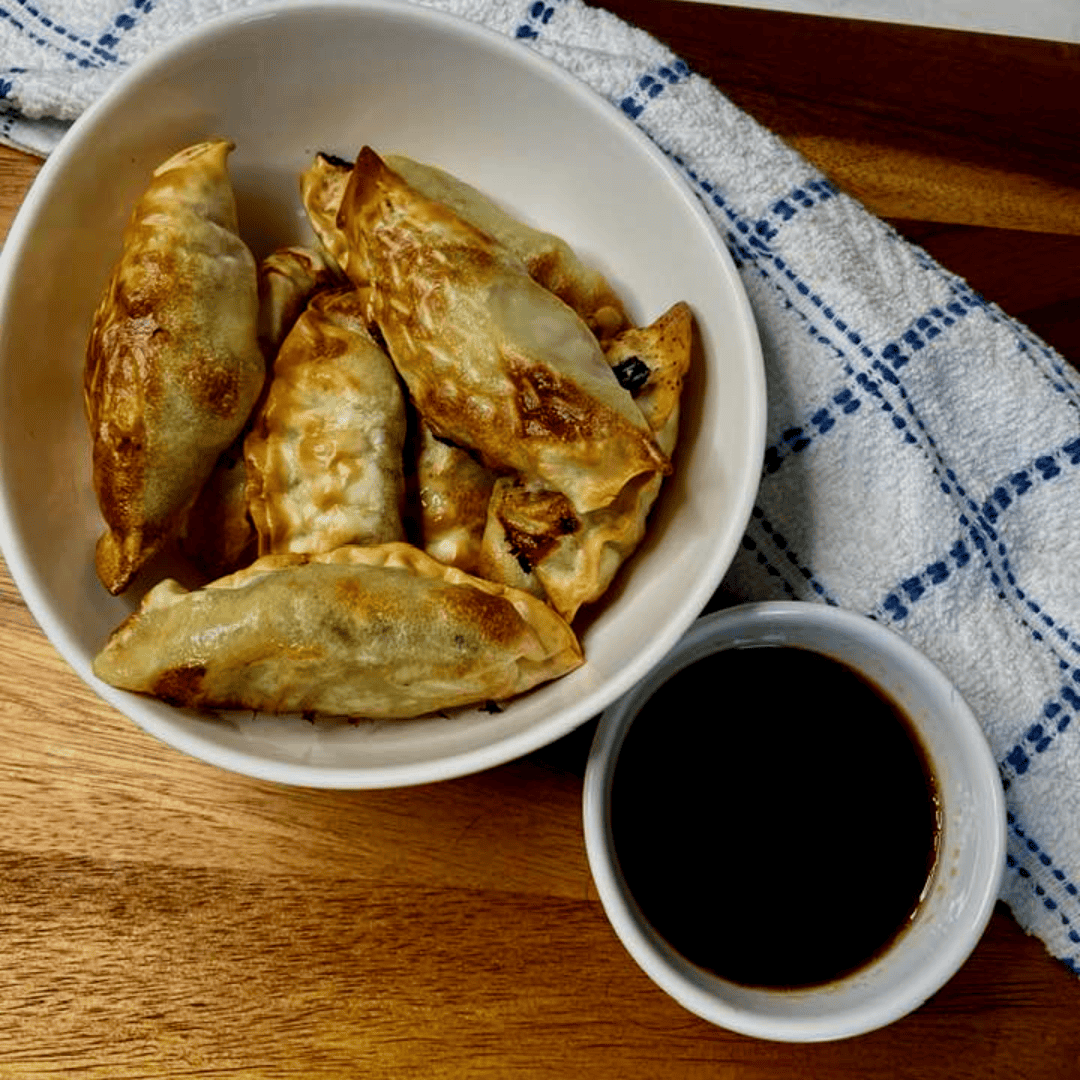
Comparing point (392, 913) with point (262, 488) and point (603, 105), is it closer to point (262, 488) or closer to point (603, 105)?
point (262, 488)

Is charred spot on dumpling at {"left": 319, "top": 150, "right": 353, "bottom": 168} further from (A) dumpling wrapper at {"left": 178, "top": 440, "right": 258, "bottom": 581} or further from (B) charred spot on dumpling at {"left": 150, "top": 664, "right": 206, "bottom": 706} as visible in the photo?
(B) charred spot on dumpling at {"left": 150, "top": 664, "right": 206, "bottom": 706}

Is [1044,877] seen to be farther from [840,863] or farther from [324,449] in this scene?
[324,449]

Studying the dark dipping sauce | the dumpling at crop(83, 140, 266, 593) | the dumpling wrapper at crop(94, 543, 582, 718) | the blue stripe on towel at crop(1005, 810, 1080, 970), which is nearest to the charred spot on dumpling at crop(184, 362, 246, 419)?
the dumpling at crop(83, 140, 266, 593)

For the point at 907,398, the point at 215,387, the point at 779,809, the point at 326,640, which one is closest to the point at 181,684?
the point at 326,640

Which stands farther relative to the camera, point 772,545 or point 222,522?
point 772,545

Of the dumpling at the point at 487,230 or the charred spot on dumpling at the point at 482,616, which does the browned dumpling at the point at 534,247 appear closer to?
the dumpling at the point at 487,230

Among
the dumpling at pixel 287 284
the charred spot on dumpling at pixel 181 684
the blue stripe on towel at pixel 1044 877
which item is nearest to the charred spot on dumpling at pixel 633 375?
the dumpling at pixel 287 284

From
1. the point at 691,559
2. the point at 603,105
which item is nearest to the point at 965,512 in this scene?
the point at 691,559
